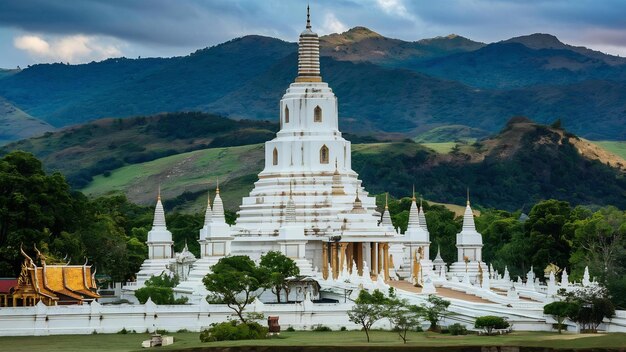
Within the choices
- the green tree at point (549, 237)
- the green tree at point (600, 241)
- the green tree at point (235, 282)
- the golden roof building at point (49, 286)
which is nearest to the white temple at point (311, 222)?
the green tree at point (549, 237)

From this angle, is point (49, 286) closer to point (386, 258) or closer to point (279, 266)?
point (279, 266)

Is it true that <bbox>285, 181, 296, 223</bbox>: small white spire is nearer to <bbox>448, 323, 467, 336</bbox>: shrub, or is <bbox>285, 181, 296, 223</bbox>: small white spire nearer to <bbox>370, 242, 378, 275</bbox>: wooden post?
<bbox>370, 242, 378, 275</bbox>: wooden post

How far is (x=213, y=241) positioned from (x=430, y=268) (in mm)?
12702

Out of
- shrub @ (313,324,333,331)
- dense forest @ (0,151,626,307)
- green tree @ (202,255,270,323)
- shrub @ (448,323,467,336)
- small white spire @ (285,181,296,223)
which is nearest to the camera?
shrub @ (448,323,467,336)

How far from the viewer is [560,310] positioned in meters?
71.1

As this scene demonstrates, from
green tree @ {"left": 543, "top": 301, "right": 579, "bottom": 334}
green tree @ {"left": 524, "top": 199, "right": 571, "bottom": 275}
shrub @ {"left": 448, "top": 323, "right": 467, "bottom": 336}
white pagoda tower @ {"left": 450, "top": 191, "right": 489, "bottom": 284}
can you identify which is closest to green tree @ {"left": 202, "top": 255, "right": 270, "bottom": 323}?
shrub @ {"left": 448, "top": 323, "right": 467, "bottom": 336}

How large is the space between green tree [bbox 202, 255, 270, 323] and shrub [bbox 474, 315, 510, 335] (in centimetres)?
1025

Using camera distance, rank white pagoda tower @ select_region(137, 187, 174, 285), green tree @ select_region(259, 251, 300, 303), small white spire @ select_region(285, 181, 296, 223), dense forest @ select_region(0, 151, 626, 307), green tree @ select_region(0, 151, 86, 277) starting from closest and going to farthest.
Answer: green tree @ select_region(259, 251, 300, 303) < green tree @ select_region(0, 151, 86, 277) < dense forest @ select_region(0, 151, 626, 307) < small white spire @ select_region(285, 181, 296, 223) < white pagoda tower @ select_region(137, 187, 174, 285)

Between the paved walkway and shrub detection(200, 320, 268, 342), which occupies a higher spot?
the paved walkway

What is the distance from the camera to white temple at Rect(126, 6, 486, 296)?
92625 mm

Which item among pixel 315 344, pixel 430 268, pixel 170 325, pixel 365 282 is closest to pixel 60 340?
pixel 170 325

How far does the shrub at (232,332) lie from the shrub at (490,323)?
27.7ft

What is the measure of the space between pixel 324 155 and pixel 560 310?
2991 cm

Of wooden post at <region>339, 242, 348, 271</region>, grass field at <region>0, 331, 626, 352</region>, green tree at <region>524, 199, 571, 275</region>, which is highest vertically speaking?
green tree at <region>524, 199, 571, 275</region>
